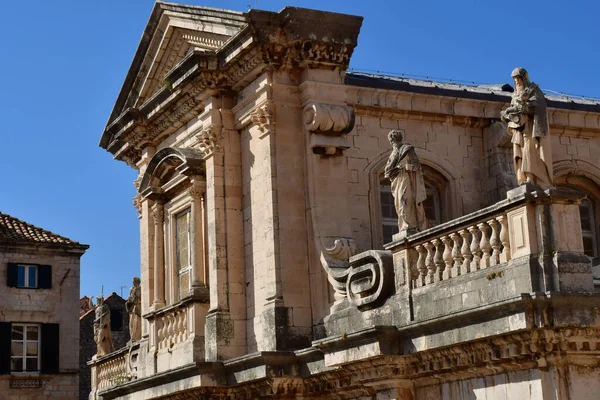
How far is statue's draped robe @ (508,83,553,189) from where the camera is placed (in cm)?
1234

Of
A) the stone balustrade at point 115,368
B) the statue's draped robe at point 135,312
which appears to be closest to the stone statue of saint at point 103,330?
the stone balustrade at point 115,368

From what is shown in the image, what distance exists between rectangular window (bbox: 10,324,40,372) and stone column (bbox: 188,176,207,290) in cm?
1915

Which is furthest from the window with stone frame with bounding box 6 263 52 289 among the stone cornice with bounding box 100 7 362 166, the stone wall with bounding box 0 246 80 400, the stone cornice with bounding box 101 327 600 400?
the stone cornice with bounding box 100 7 362 166

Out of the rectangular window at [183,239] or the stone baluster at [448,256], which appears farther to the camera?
the rectangular window at [183,239]

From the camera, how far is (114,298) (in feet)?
141

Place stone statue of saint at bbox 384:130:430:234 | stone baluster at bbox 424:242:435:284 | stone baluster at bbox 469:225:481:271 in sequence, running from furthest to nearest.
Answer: stone statue of saint at bbox 384:130:430:234 < stone baluster at bbox 424:242:435:284 < stone baluster at bbox 469:225:481:271

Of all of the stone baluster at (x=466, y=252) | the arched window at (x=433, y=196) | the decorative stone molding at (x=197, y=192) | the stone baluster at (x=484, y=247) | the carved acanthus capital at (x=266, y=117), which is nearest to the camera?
the stone baluster at (x=484, y=247)

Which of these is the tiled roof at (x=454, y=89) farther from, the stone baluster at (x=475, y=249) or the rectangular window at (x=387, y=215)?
the stone baluster at (x=475, y=249)

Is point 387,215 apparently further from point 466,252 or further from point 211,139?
point 466,252

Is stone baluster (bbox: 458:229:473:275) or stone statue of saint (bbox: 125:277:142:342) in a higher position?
stone statue of saint (bbox: 125:277:142:342)

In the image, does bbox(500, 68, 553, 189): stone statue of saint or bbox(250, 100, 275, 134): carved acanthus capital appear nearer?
bbox(500, 68, 553, 189): stone statue of saint

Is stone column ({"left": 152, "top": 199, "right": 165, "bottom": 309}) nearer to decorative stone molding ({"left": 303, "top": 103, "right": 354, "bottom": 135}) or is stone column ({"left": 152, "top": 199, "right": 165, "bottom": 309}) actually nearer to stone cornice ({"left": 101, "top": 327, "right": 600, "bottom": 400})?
stone cornice ({"left": 101, "top": 327, "right": 600, "bottom": 400})

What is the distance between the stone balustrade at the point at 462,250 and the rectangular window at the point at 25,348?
24.8 meters

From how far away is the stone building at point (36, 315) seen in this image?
36156 mm
